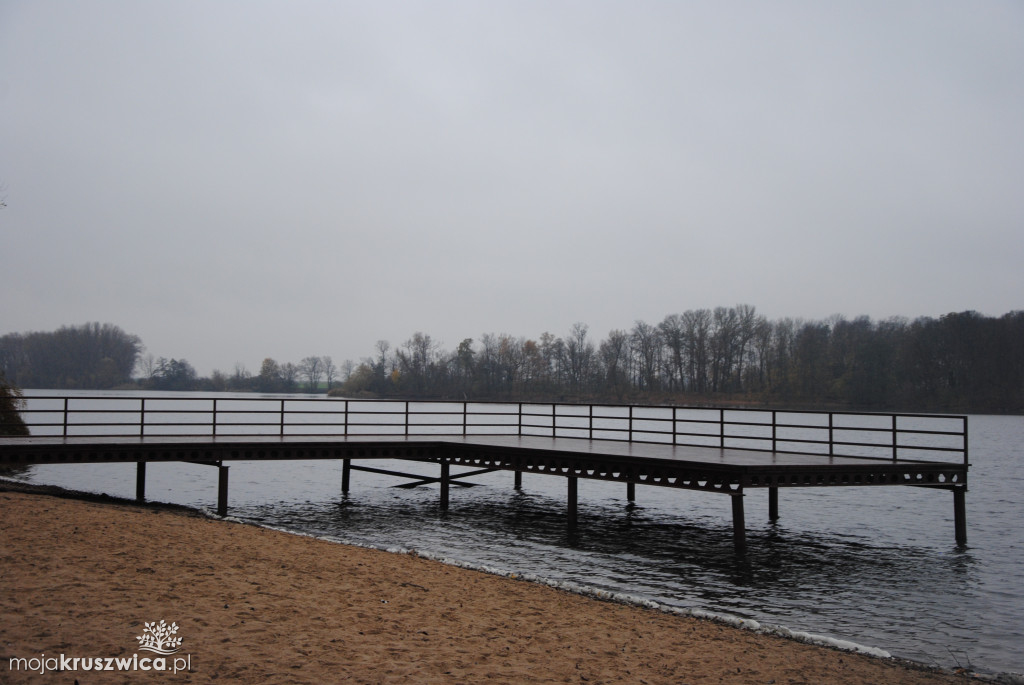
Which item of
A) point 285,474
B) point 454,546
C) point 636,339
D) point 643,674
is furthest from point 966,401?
point 643,674

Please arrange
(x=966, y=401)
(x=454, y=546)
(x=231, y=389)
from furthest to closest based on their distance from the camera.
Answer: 1. (x=231, y=389)
2. (x=966, y=401)
3. (x=454, y=546)

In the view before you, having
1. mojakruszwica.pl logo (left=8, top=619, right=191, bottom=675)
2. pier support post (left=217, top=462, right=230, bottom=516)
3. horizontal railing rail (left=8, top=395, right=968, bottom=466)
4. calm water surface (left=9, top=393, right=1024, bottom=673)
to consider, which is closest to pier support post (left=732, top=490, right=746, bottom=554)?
calm water surface (left=9, top=393, right=1024, bottom=673)

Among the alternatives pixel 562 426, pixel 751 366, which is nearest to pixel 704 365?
pixel 751 366

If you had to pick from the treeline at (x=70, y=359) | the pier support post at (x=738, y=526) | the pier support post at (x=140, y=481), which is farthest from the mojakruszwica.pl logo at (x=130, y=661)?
the treeline at (x=70, y=359)

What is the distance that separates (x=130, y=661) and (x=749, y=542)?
1344 centimetres

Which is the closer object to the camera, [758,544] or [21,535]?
[21,535]

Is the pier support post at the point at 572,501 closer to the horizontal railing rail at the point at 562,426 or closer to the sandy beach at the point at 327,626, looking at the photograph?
the horizontal railing rail at the point at 562,426

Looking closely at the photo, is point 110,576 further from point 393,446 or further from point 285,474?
point 285,474

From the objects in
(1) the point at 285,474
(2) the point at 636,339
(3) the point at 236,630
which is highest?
(2) the point at 636,339

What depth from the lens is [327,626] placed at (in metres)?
7.11

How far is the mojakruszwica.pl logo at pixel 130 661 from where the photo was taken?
17.5 ft

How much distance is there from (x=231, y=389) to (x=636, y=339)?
57.5 metres

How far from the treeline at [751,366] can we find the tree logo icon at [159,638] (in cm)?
8383

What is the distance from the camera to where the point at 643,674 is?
21.6ft
